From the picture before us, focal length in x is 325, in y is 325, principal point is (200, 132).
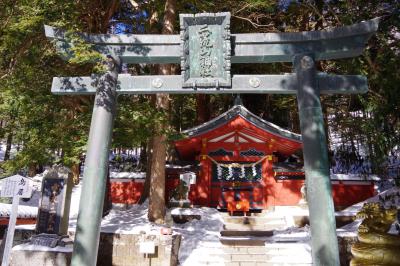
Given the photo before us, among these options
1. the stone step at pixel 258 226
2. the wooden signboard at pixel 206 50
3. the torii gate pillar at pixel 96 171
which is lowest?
the stone step at pixel 258 226

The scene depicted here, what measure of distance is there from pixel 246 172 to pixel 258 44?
9.94 metres

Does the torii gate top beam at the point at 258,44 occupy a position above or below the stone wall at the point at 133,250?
above

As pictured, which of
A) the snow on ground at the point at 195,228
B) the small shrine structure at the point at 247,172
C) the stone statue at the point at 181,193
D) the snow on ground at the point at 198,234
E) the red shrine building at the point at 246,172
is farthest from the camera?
the small shrine structure at the point at 247,172

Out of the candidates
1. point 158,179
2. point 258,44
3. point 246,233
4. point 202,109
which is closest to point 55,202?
point 158,179

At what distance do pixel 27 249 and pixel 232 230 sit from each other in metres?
6.21

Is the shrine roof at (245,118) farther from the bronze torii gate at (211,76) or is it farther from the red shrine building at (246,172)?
the bronze torii gate at (211,76)

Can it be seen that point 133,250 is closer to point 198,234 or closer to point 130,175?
point 198,234

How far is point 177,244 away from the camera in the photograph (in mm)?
8656

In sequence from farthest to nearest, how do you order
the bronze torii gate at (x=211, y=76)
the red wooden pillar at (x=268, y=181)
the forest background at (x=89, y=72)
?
the red wooden pillar at (x=268, y=181), the forest background at (x=89, y=72), the bronze torii gate at (x=211, y=76)

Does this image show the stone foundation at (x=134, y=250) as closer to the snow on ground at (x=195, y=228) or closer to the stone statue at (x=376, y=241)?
the snow on ground at (x=195, y=228)

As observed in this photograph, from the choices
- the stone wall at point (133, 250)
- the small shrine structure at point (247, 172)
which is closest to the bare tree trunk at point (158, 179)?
the stone wall at point (133, 250)

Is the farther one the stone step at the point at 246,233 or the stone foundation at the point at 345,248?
the stone step at the point at 246,233

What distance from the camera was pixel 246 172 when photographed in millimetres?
14734

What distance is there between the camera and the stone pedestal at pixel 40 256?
23.8 feet
